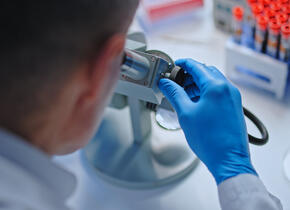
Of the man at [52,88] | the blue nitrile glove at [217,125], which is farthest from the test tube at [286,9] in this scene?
the man at [52,88]

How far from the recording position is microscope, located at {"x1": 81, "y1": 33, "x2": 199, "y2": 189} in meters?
0.88

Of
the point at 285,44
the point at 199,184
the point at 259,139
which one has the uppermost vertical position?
the point at 285,44

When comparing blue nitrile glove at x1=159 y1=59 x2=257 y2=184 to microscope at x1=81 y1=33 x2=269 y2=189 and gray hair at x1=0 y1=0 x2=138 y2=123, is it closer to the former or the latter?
microscope at x1=81 y1=33 x2=269 y2=189

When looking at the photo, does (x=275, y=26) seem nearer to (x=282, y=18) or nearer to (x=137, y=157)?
(x=282, y=18)

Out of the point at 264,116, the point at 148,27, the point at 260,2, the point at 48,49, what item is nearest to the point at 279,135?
the point at 264,116

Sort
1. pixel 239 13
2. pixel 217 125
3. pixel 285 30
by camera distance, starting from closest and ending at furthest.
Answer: pixel 217 125
pixel 285 30
pixel 239 13

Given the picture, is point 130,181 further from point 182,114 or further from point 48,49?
point 48,49

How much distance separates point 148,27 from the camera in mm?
1353

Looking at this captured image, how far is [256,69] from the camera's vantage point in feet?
3.40

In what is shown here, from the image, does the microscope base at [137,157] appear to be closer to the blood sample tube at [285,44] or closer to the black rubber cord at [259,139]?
the black rubber cord at [259,139]

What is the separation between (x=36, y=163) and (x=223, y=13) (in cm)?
88

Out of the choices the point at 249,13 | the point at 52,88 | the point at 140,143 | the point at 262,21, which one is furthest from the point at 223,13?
the point at 52,88

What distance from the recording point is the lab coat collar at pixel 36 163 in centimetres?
49

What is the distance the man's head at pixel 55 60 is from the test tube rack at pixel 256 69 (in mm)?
551
